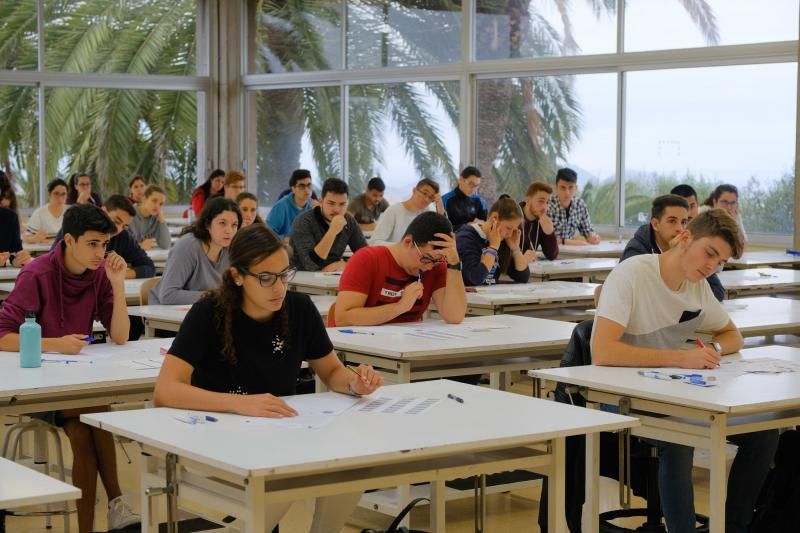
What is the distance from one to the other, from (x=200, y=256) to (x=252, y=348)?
7.95 ft

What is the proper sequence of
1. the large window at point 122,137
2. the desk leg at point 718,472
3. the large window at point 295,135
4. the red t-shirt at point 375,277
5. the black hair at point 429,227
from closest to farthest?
the desk leg at point 718,472
the black hair at point 429,227
the red t-shirt at point 375,277
the large window at point 122,137
the large window at point 295,135

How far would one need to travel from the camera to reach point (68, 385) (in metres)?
3.48

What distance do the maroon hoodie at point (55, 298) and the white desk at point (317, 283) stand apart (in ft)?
7.48

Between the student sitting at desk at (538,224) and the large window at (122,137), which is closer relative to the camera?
the student sitting at desk at (538,224)

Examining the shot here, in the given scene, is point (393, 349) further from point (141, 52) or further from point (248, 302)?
point (141, 52)

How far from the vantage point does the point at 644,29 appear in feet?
34.1

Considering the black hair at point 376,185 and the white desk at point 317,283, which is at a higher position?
the black hair at point 376,185

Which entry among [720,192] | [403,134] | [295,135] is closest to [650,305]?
[720,192]

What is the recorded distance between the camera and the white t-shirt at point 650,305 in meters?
3.86

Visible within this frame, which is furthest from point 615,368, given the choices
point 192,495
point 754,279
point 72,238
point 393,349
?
point 754,279

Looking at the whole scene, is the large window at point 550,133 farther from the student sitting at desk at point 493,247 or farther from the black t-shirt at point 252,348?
the black t-shirt at point 252,348

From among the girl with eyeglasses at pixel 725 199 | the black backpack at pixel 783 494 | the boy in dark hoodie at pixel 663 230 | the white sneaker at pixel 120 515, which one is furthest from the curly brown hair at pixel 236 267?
the girl with eyeglasses at pixel 725 199

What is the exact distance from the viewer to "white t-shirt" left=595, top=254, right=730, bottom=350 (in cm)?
386

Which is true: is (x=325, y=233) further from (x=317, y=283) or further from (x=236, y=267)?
(x=236, y=267)
